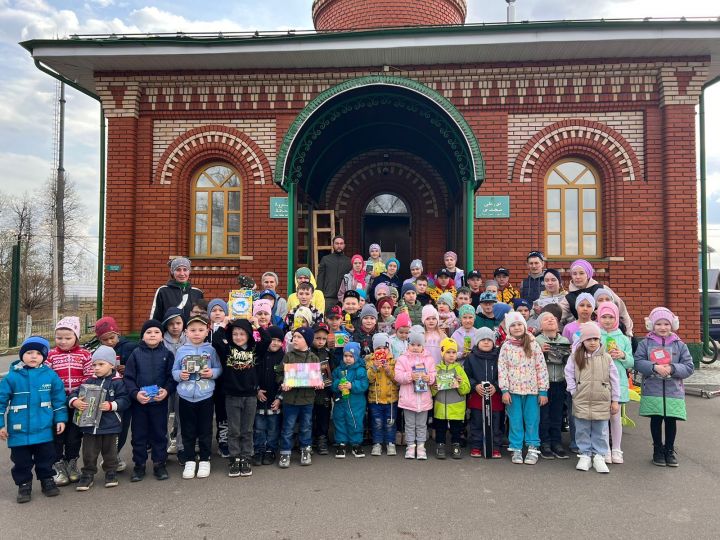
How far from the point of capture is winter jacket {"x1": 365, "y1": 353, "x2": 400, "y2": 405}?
4.58 metres

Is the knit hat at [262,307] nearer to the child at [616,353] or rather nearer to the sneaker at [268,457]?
the sneaker at [268,457]

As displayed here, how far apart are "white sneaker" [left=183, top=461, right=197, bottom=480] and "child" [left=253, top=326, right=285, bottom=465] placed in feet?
1.82

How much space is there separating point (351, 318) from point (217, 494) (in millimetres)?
2283

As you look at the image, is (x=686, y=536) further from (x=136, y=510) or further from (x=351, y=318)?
(x=136, y=510)

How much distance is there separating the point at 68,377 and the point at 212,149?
573 cm

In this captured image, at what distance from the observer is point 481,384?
4.50 metres

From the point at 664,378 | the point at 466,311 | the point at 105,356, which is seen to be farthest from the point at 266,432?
the point at 664,378

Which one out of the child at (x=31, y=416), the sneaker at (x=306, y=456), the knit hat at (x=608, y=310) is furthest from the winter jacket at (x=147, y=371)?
the knit hat at (x=608, y=310)

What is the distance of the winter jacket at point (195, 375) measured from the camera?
4078 millimetres

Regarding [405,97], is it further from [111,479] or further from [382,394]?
[111,479]

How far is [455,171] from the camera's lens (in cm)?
781

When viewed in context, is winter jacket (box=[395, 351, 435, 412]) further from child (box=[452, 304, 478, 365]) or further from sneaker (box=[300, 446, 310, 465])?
sneaker (box=[300, 446, 310, 465])

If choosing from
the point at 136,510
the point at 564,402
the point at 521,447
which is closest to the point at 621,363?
the point at 564,402

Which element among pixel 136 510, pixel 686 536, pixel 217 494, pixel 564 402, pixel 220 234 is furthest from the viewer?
pixel 220 234
